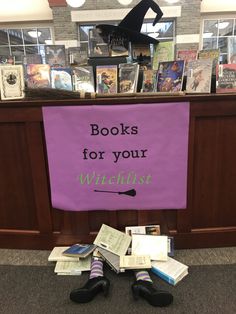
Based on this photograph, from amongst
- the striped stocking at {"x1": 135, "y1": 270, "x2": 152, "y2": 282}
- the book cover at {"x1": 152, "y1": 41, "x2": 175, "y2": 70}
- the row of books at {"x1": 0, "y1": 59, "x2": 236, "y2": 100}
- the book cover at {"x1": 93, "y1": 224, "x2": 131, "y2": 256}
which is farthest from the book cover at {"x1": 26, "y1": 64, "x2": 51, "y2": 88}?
the striped stocking at {"x1": 135, "y1": 270, "x2": 152, "y2": 282}

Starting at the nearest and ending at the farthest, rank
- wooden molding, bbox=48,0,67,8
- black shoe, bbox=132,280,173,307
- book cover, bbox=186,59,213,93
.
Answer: black shoe, bbox=132,280,173,307 < book cover, bbox=186,59,213,93 < wooden molding, bbox=48,0,67,8

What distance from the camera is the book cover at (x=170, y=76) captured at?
5.08 ft

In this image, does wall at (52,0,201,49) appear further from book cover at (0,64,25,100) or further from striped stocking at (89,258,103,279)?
striped stocking at (89,258,103,279)

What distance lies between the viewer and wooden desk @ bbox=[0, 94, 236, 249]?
1436mm

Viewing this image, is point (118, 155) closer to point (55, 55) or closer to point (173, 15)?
point (55, 55)

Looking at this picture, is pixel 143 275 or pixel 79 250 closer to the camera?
pixel 143 275

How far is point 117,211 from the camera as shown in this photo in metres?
1.61

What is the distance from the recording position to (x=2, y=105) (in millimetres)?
1425

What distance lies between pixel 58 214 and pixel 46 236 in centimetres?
17

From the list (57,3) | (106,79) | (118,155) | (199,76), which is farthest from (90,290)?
(57,3)

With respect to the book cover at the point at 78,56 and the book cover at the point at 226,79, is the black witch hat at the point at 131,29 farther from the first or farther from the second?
the book cover at the point at 226,79

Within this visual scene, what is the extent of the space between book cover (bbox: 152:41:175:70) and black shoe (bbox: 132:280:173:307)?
1345 mm

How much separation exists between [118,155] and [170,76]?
1.86 feet

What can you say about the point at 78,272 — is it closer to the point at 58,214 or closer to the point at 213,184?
the point at 58,214
